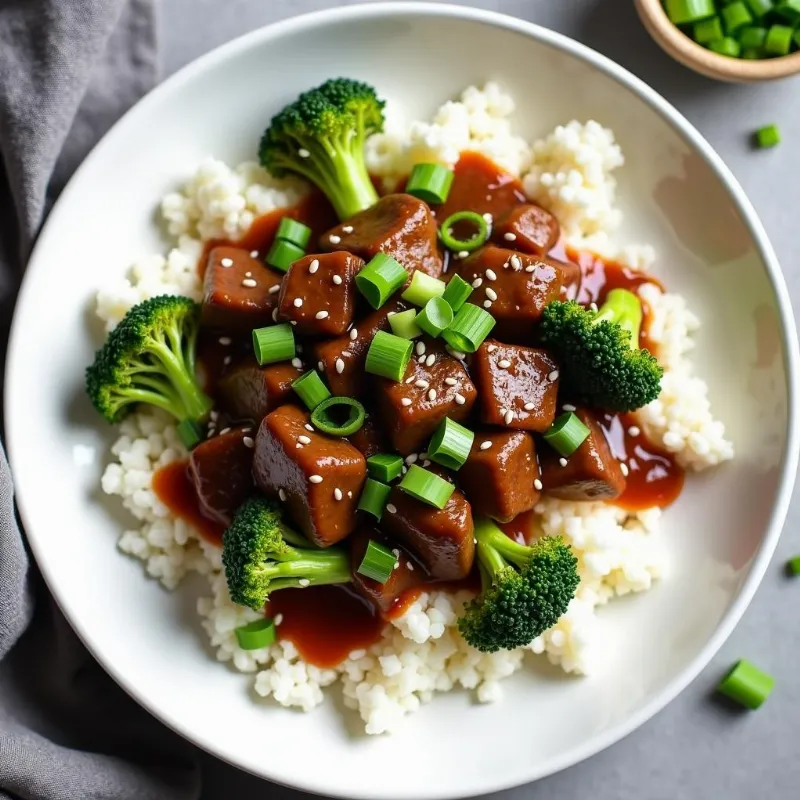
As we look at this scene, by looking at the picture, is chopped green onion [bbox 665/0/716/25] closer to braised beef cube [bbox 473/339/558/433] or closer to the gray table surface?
the gray table surface

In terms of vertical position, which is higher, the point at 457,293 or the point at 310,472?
the point at 457,293

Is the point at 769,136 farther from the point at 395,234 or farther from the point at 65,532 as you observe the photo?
the point at 65,532

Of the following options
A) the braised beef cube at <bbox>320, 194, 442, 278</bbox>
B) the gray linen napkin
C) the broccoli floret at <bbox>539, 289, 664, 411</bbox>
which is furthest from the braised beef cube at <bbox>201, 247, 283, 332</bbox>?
the broccoli floret at <bbox>539, 289, 664, 411</bbox>

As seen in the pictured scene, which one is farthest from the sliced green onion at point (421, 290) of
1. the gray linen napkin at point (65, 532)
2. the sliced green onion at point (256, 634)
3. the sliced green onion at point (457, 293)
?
the gray linen napkin at point (65, 532)

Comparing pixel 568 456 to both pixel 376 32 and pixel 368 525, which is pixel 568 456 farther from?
pixel 376 32

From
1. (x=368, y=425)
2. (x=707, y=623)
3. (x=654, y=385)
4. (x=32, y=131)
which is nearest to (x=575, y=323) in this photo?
Answer: (x=654, y=385)

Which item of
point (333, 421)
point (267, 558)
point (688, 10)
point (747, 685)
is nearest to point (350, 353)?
point (333, 421)

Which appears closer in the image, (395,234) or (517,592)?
(517,592)
